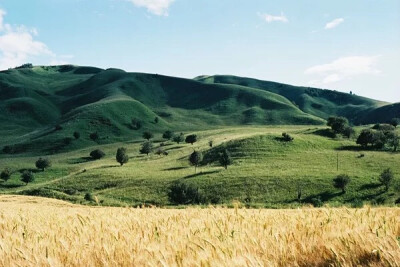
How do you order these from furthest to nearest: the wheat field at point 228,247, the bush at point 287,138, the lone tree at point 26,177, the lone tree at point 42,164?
the lone tree at point 42,164 < the bush at point 287,138 < the lone tree at point 26,177 < the wheat field at point 228,247

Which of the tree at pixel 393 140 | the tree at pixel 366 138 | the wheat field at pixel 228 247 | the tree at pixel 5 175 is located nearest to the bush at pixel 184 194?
the tree at pixel 5 175

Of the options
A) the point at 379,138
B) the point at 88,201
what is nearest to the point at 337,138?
the point at 379,138

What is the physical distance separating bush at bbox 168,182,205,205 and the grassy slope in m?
2.50

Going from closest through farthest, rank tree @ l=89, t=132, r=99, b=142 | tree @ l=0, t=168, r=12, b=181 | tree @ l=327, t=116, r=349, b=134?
tree @ l=0, t=168, r=12, b=181 < tree @ l=327, t=116, r=349, b=134 < tree @ l=89, t=132, r=99, b=142

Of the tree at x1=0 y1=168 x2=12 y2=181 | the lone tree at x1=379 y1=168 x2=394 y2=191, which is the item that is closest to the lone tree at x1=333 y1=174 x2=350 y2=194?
the lone tree at x1=379 y1=168 x2=394 y2=191

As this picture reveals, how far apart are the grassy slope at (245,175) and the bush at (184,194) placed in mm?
2501

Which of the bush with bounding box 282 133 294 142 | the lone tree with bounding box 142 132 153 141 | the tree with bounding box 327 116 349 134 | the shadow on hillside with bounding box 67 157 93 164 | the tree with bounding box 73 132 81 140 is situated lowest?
the shadow on hillside with bounding box 67 157 93 164

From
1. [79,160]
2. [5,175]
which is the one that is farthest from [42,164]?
[79,160]

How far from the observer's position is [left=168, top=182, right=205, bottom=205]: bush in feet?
277

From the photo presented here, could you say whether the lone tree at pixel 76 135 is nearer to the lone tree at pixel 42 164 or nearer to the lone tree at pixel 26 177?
the lone tree at pixel 42 164

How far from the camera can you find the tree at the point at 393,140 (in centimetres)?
11756

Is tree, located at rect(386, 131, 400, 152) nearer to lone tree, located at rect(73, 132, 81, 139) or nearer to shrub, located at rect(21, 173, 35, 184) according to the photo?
shrub, located at rect(21, 173, 35, 184)

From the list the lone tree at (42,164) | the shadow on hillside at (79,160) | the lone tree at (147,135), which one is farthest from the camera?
the lone tree at (147,135)

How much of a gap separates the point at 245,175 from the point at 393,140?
5408 cm
